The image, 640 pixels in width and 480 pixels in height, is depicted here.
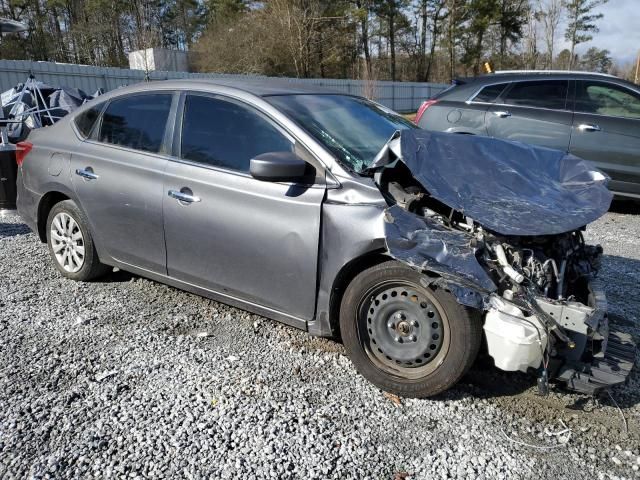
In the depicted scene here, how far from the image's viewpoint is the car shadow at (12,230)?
631cm

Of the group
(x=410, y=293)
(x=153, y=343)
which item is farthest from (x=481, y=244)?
(x=153, y=343)

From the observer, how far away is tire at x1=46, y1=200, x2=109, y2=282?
14.1 ft

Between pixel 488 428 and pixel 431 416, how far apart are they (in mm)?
294

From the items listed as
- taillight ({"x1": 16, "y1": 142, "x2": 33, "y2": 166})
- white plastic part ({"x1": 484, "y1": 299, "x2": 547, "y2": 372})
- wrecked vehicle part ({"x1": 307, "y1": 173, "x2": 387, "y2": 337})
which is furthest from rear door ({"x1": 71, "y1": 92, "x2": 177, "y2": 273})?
white plastic part ({"x1": 484, "y1": 299, "x2": 547, "y2": 372})

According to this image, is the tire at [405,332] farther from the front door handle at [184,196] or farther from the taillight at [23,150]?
the taillight at [23,150]

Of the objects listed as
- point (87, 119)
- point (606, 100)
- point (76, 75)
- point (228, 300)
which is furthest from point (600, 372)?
point (76, 75)

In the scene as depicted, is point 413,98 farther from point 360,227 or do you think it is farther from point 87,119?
point 360,227

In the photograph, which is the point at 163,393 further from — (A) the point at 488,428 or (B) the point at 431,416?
(A) the point at 488,428

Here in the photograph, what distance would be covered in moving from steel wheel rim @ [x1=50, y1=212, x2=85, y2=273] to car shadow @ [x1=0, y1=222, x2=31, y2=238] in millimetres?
2130

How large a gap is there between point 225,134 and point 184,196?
0.51 meters

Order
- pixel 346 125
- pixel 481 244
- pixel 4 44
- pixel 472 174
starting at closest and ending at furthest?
1. pixel 481 244
2. pixel 472 174
3. pixel 346 125
4. pixel 4 44

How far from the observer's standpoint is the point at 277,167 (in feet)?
9.66

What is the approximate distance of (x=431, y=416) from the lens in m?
2.78

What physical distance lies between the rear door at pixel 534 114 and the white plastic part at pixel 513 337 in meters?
5.10
